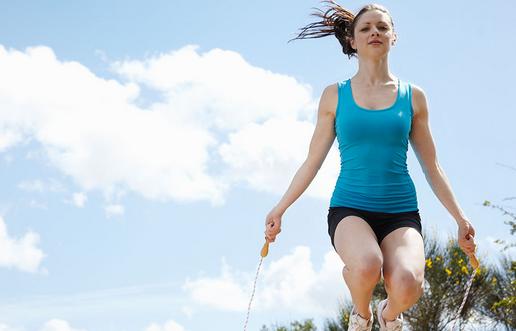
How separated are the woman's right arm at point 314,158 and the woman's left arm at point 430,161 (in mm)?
489

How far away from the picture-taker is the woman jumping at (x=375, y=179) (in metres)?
4.23

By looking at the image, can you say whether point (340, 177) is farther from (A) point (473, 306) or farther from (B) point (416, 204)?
(A) point (473, 306)

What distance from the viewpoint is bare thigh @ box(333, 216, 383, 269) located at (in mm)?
4148

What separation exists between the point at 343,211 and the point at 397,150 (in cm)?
47

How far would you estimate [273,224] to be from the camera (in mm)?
4562

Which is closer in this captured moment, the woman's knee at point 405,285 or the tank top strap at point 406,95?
the woman's knee at point 405,285

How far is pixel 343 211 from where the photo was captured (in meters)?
4.47

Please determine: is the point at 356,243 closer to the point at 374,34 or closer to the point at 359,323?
the point at 359,323

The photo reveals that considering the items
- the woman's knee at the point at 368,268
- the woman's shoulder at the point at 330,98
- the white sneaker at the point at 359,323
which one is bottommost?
the white sneaker at the point at 359,323

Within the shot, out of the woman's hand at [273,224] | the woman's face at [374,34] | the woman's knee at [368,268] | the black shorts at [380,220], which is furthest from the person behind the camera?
the woman's face at [374,34]

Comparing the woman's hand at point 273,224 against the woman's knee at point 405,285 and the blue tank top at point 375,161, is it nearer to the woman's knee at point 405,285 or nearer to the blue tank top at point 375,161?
the blue tank top at point 375,161

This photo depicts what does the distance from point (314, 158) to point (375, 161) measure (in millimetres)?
402

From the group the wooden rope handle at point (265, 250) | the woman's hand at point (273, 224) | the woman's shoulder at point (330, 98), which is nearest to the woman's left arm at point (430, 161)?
the woman's shoulder at point (330, 98)

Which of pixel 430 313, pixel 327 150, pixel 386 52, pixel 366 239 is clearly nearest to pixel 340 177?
pixel 327 150
